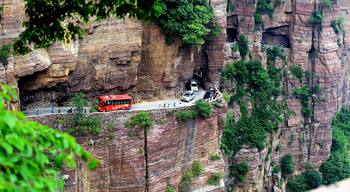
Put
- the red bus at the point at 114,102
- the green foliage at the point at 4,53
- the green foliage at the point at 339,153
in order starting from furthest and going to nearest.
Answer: the green foliage at the point at 339,153
the red bus at the point at 114,102
the green foliage at the point at 4,53

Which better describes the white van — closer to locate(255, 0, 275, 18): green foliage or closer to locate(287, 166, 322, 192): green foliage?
locate(255, 0, 275, 18): green foliage

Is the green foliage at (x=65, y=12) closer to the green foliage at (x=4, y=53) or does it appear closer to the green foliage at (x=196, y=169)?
the green foliage at (x=4, y=53)

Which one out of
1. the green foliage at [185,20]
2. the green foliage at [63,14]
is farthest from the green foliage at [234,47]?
the green foliage at [63,14]

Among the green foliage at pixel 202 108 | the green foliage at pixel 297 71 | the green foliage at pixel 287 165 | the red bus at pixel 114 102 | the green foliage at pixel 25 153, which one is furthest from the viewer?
the green foliage at pixel 297 71

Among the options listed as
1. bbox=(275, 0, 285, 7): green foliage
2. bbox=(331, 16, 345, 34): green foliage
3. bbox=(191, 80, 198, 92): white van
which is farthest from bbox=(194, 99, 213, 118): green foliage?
bbox=(331, 16, 345, 34): green foliage

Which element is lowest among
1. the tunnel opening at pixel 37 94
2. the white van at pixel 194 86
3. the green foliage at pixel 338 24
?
the white van at pixel 194 86

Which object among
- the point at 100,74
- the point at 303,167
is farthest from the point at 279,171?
the point at 100,74

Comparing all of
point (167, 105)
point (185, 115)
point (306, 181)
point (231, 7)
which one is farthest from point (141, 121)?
point (306, 181)
